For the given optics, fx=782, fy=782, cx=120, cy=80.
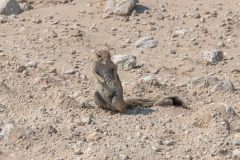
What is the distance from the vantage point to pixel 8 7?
453 inches

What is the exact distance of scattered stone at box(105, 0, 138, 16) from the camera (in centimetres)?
1135

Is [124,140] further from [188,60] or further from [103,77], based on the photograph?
[188,60]

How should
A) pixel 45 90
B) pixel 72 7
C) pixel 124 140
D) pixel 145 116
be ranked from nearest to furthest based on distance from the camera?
pixel 124 140 < pixel 145 116 < pixel 45 90 < pixel 72 7

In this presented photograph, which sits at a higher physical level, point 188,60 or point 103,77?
point 103,77

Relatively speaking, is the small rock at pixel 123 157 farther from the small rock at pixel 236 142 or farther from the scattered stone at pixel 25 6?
the scattered stone at pixel 25 6

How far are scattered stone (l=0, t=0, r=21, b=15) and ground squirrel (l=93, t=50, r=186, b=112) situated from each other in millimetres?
3594

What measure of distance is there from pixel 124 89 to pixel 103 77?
2.56ft

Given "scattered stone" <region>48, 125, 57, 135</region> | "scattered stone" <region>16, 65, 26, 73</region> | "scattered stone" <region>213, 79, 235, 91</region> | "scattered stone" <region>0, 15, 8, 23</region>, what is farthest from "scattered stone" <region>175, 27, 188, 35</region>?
"scattered stone" <region>48, 125, 57, 135</region>

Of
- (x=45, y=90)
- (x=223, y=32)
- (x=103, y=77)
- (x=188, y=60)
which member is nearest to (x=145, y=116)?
(x=103, y=77)

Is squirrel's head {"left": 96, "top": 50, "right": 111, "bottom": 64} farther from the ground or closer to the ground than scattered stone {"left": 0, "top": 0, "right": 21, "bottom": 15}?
farther from the ground

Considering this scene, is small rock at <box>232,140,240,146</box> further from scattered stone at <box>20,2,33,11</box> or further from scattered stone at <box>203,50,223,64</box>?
scattered stone at <box>20,2,33,11</box>

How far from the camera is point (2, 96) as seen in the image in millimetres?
8641

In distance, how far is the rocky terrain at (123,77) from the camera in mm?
7480

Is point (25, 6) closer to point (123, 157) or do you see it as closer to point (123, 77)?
point (123, 77)
